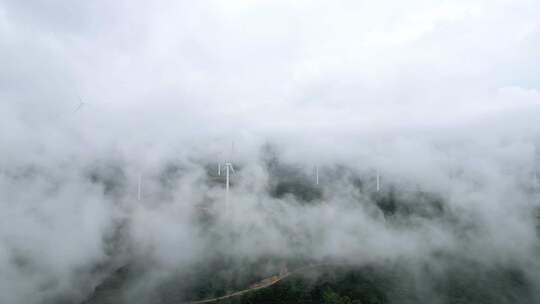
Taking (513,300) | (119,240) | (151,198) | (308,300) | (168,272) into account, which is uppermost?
(151,198)

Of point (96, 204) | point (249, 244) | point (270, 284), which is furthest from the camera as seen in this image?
point (249, 244)

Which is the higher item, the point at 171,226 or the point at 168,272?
the point at 171,226

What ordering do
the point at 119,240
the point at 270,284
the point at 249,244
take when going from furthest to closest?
the point at 249,244, the point at 270,284, the point at 119,240

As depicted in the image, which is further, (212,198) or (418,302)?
(212,198)

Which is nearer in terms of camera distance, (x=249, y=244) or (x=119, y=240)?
(x=119, y=240)

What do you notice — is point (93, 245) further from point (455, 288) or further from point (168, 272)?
point (455, 288)

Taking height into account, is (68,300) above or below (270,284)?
above

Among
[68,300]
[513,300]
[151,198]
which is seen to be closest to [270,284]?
[151,198]

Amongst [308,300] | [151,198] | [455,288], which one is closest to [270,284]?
[308,300]

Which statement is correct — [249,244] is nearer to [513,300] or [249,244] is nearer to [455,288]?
[455,288]
